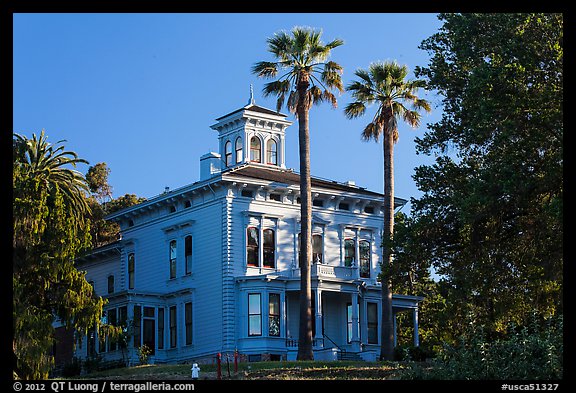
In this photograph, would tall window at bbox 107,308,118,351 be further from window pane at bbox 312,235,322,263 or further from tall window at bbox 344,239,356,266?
tall window at bbox 344,239,356,266

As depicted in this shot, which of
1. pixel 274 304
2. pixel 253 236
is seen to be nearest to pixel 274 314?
pixel 274 304

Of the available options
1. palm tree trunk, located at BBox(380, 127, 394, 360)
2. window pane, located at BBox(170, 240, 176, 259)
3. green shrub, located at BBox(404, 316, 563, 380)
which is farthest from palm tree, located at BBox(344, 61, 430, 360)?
green shrub, located at BBox(404, 316, 563, 380)

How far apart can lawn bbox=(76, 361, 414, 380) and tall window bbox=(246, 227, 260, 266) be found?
9813mm

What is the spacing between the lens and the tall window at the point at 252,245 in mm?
51059

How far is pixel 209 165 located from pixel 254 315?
907 centimetres

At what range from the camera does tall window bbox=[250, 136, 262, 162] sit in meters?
57.2

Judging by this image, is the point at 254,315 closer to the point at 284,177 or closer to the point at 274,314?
the point at 274,314

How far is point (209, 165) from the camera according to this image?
55.1 m

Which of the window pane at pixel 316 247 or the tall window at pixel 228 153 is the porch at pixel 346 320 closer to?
the window pane at pixel 316 247
